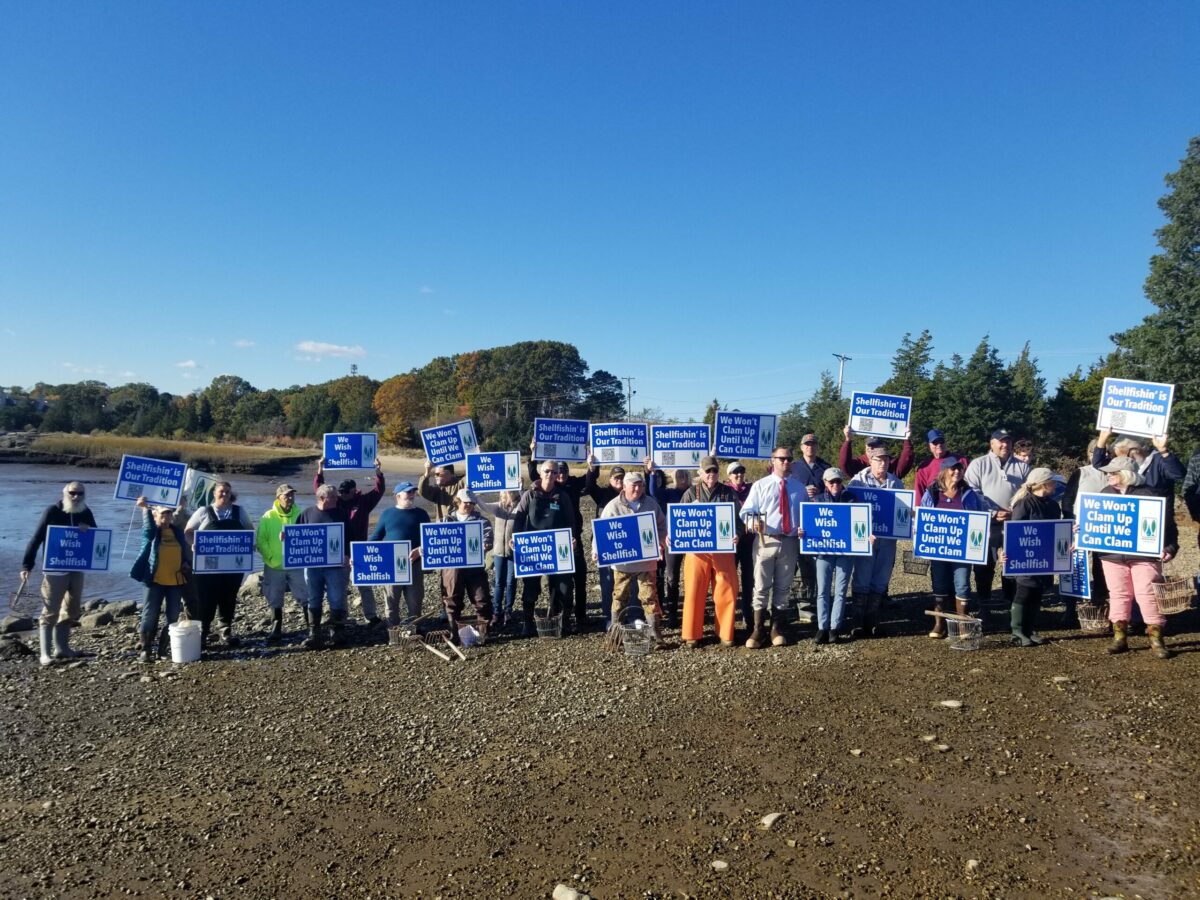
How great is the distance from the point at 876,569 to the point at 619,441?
3.82m

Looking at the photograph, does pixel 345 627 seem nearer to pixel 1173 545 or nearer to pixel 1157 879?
pixel 1157 879

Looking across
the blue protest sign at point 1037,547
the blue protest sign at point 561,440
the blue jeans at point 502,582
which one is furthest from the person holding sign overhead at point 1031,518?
the blue jeans at point 502,582

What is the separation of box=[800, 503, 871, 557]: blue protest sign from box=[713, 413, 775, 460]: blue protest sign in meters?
2.14

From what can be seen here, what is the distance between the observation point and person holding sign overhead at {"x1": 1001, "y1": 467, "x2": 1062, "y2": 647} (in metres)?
8.38

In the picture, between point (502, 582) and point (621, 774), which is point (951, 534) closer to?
point (621, 774)

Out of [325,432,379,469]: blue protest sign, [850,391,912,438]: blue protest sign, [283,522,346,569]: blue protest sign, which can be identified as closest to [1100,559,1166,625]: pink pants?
[850,391,912,438]: blue protest sign

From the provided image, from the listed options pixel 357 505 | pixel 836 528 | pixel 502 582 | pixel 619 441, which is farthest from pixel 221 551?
pixel 836 528

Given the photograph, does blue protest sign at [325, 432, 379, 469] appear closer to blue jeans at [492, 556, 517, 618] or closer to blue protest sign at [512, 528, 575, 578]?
blue jeans at [492, 556, 517, 618]

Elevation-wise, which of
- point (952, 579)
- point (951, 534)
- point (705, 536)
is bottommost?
point (952, 579)

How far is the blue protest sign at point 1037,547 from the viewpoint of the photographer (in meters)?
8.20

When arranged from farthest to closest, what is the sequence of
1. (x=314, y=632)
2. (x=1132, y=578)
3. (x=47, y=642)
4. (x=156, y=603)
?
(x=314, y=632) < (x=47, y=642) < (x=156, y=603) < (x=1132, y=578)

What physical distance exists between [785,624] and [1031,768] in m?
4.30

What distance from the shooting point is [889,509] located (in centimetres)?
895

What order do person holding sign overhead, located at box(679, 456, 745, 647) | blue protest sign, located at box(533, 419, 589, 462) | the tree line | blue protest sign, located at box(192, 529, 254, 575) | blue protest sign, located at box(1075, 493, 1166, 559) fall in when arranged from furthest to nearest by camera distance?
the tree line < blue protest sign, located at box(533, 419, 589, 462) < blue protest sign, located at box(192, 529, 254, 575) < person holding sign overhead, located at box(679, 456, 745, 647) < blue protest sign, located at box(1075, 493, 1166, 559)
